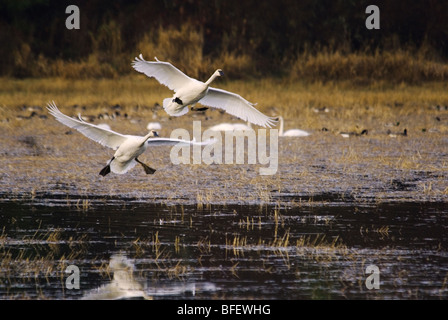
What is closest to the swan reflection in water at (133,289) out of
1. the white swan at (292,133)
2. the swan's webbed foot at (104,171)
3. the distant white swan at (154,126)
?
the swan's webbed foot at (104,171)

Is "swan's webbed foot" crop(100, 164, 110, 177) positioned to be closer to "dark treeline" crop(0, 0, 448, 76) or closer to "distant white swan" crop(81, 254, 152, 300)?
"distant white swan" crop(81, 254, 152, 300)

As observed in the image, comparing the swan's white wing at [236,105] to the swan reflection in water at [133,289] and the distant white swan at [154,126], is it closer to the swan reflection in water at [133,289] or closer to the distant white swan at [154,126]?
the swan reflection in water at [133,289]

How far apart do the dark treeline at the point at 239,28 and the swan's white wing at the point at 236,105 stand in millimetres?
14233

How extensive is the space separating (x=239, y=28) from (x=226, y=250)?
20116mm

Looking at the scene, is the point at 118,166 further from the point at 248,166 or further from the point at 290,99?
the point at 290,99

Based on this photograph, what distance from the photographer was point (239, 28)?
27.4 meters

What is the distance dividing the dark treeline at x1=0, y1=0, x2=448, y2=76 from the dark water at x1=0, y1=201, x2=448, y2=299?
53.1 ft

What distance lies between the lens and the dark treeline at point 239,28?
26.0m

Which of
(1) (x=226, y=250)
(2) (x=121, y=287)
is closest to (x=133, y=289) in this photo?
(2) (x=121, y=287)

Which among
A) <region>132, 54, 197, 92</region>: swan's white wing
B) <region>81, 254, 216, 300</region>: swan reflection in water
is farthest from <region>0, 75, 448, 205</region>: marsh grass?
<region>81, 254, 216, 300</region>: swan reflection in water
